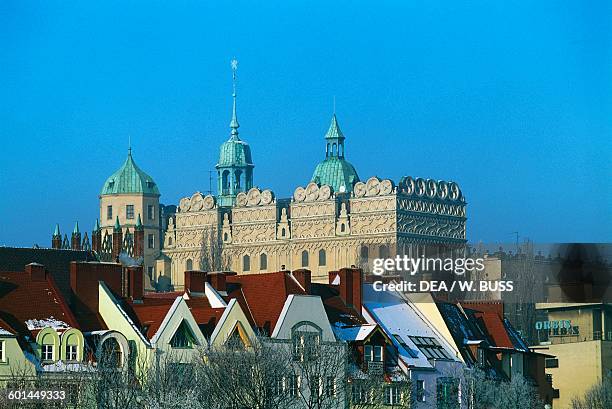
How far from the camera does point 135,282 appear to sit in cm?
7388

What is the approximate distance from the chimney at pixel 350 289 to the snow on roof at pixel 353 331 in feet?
11.1

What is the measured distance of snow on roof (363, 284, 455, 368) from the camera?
80688mm

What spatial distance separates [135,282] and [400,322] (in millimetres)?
13955

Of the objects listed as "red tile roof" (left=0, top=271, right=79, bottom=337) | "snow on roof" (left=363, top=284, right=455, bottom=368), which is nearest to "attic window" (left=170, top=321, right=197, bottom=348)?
"red tile roof" (left=0, top=271, right=79, bottom=337)

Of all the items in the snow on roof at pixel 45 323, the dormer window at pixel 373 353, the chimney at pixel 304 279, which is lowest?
the dormer window at pixel 373 353

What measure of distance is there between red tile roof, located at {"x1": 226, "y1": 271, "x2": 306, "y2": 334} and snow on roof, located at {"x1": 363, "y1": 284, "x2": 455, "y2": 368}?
5.69 m

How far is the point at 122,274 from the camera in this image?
7306 cm

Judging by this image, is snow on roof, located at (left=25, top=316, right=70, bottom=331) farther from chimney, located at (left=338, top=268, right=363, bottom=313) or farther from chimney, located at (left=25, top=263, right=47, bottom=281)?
chimney, located at (left=338, top=268, right=363, bottom=313)

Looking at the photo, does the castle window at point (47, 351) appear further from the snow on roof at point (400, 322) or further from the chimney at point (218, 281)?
the snow on roof at point (400, 322)

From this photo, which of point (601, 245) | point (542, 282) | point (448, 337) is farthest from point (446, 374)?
point (542, 282)

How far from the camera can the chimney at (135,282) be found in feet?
241

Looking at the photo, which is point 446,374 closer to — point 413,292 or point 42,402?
point 413,292

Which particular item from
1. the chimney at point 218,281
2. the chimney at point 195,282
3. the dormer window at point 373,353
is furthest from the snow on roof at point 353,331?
the chimney at point 195,282

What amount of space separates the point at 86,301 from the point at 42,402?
8493mm
